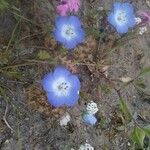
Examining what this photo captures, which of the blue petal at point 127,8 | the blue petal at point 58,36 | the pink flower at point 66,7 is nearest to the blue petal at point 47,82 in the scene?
the blue petal at point 58,36

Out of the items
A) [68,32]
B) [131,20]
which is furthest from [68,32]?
[131,20]

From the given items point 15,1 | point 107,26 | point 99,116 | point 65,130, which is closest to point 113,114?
point 99,116

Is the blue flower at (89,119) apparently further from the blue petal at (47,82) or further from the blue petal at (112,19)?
the blue petal at (112,19)

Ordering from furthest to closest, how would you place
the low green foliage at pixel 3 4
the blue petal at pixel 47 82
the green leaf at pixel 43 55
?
the green leaf at pixel 43 55 < the low green foliage at pixel 3 4 < the blue petal at pixel 47 82

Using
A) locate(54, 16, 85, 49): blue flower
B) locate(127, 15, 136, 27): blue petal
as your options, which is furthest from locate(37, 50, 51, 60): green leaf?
locate(127, 15, 136, 27): blue petal

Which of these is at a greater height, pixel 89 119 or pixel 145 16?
pixel 145 16

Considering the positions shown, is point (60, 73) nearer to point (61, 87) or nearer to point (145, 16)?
point (61, 87)

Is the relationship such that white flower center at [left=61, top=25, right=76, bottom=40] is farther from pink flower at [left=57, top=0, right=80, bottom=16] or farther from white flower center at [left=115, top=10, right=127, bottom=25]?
white flower center at [left=115, top=10, right=127, bottom=25]

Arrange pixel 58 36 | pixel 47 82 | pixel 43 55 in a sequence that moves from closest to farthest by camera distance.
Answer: pixel 47 82 → pixel 58 36 → pixel 43 55
